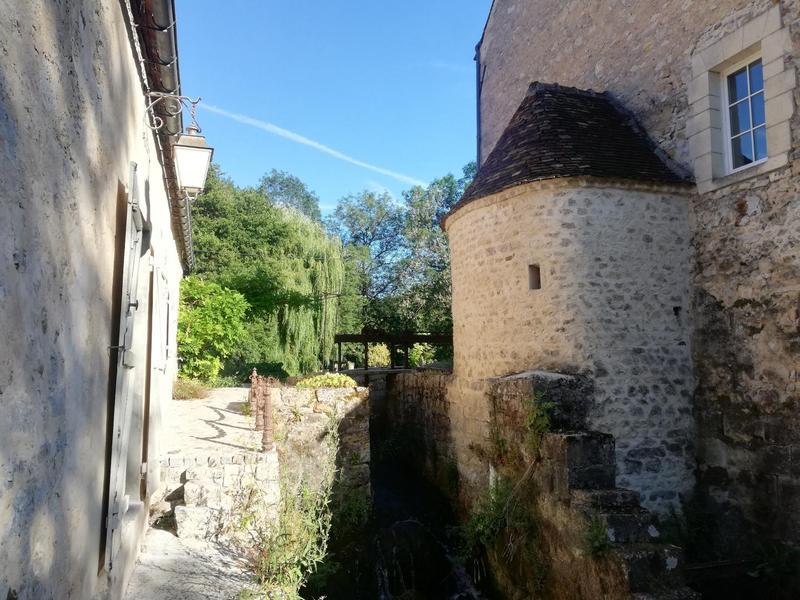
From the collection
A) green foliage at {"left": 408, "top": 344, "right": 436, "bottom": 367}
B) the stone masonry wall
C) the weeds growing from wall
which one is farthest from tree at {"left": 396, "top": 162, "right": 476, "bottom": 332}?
the weeds growing from wall

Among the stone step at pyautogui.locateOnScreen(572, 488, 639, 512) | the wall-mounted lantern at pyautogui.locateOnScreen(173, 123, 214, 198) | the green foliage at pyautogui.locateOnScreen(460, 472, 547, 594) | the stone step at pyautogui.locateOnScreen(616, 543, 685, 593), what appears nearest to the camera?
the stone step at pyautogui.locateOnScreen(616, 543, 685, 593)

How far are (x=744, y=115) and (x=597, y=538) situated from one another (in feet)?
17.7

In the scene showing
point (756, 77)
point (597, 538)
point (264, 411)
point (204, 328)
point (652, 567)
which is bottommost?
point (652, 567)

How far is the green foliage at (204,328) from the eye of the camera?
456 inches

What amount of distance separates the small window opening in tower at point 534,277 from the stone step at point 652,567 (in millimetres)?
3466

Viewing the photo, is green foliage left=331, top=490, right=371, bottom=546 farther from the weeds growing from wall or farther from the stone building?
the weeds growing from wall

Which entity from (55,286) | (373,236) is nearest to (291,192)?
(373,236)

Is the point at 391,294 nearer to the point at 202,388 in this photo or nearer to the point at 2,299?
the point at 202,388

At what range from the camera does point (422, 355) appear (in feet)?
60.7

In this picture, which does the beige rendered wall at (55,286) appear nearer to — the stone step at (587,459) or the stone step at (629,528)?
the stone step at (629,528)

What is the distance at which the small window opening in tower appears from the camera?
7.20m

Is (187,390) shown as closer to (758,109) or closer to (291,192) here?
(758,109)

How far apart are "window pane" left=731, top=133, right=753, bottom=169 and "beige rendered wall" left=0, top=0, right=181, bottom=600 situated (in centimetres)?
686

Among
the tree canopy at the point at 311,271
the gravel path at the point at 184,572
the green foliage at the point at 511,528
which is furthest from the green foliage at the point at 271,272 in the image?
the gravel path at the point at 184,572
